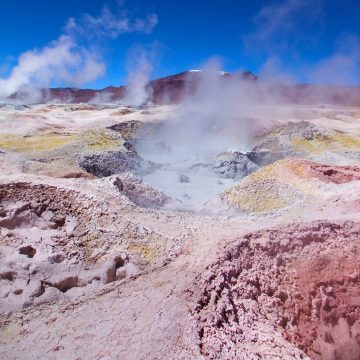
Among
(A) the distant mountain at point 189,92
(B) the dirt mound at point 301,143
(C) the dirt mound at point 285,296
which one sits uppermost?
(A) the distant mountain at point 189,92

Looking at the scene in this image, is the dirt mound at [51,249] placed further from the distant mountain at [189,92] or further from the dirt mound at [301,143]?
the distant mountain at [189,92]

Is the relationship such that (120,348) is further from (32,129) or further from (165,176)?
(32,129)

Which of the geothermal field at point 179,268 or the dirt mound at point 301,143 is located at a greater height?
the dirt mound at point 301,143

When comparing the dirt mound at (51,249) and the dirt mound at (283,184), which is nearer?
the dirt mound at (51,249)

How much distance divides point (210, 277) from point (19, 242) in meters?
3.57

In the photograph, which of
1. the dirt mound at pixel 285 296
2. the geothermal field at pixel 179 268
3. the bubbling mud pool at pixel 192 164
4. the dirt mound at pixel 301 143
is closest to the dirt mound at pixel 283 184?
the geothermal field at pixel 179 268

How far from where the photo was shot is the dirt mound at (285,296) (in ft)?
14.9

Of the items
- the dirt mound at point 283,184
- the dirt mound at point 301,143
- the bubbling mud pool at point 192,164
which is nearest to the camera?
the dirt mound at point 283,184

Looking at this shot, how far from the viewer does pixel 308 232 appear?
6629 millimetres

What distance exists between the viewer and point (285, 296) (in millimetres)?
5785

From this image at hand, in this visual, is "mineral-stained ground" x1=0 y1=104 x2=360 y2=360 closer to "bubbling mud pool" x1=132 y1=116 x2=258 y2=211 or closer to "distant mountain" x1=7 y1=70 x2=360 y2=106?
"bubbling mud pool" x1=132 y1=116 x2=258 y2=211

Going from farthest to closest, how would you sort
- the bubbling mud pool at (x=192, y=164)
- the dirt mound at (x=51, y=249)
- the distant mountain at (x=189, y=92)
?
the distant mountain at (x=189, y=92)
the bubbling mud pool at (x=192, y=164)
the dirt mound at (x=51, y=249)

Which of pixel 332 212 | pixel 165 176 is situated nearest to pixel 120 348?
pixel 332 212

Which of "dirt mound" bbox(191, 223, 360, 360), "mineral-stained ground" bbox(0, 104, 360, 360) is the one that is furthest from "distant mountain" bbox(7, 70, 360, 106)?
"dirt mound" bbox(191, 223, 360, 360)
